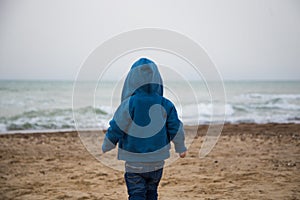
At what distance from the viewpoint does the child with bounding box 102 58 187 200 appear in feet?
8.17

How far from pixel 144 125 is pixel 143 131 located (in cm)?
5

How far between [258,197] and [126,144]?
6.27ft

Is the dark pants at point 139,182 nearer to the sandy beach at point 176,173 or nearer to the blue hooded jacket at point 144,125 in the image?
the blue hooded jacket at point 144,125

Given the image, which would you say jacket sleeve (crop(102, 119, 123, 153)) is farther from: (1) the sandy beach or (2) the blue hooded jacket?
(1) the sandy beach

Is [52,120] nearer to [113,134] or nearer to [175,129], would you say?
[113,134]

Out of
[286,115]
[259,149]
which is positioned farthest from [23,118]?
[286,115]

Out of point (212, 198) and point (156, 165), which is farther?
point (212, 198)

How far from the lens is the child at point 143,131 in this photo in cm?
249

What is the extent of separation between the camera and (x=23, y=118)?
11.2m

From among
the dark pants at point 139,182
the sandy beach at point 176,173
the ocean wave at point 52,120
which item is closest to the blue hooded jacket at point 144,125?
the dark pants at point 139,182

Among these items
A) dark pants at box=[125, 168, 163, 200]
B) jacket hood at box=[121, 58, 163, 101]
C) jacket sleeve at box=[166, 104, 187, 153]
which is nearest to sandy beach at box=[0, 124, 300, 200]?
dark pants at box=[125, 168, 163, 200]

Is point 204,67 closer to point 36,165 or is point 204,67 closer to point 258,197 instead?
point 258,197

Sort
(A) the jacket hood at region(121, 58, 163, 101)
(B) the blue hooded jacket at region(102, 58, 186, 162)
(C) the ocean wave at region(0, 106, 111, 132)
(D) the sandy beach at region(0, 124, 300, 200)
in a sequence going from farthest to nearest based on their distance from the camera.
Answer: (C) the ocean wave at region(0, 106, 111, 132), (D) the sandy beach at region(0, 124, 300, 200), (A) the jacket hood at region(121, 58, 163, 101), (B) the blue hooded jacket at region(102, 58, 186, 162)

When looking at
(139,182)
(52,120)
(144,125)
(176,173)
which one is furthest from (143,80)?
(52,120)
